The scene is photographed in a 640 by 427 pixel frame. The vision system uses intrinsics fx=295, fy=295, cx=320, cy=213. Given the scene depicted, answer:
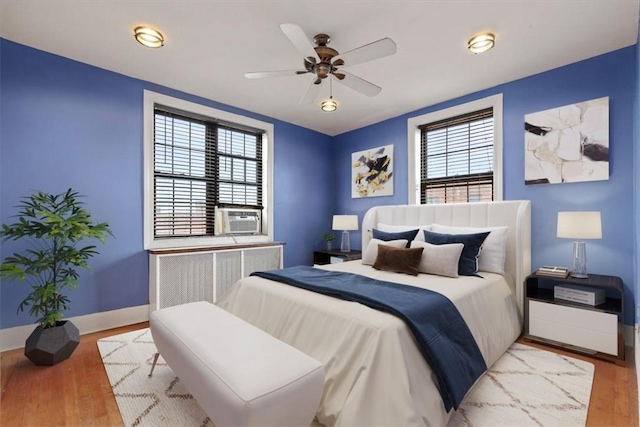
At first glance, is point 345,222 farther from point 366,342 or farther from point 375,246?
point 366,342

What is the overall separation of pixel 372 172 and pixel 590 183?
2.63 meters

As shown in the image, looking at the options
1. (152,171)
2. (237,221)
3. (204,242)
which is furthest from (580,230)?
(152,171)

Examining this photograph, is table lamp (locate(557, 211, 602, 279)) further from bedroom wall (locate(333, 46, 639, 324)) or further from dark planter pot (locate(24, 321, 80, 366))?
dark planter pot (locate(24, 321, 80, 366))

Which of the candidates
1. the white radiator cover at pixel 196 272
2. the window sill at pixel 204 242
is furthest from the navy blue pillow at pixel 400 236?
the window sill at pixel 204 242

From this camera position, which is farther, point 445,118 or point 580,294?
point 445,118

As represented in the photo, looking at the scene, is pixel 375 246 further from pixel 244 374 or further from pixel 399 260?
pixel 244 374

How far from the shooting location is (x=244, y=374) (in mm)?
1280

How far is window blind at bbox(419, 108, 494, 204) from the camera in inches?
144

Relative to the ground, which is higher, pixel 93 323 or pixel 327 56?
pixel 327 56

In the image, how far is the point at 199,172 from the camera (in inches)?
156

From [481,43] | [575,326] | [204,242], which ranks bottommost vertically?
[575,326]

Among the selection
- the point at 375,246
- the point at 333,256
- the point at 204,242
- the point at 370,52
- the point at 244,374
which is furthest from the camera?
the point at 333,256

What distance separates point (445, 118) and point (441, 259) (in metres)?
2.17

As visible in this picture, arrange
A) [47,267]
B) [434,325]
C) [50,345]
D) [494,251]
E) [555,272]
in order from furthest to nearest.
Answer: [494,251]
[555,272]
[47,267]
[50,345]
[434,325]
